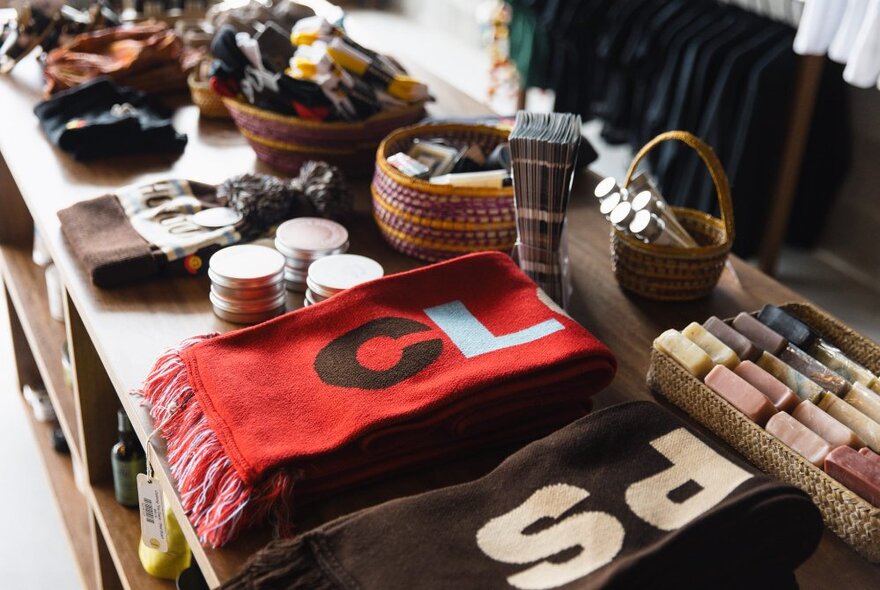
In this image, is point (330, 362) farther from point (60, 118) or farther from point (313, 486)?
point (60, 118)

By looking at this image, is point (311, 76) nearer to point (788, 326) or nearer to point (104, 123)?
point (104, 123)

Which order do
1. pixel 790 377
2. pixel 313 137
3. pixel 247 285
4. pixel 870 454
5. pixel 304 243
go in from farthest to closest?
pixel 313 137
pixel 304 243
pixel 247 285
pixel 790 377
pixel 870 454

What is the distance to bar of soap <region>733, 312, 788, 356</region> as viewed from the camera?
939mm

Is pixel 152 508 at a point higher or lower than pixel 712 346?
lower

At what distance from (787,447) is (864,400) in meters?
0.12

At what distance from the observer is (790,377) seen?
894mm

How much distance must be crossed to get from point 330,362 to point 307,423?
0.29ft

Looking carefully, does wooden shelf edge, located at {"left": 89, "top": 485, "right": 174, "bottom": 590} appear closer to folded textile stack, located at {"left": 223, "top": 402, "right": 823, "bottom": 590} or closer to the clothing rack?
folded textile stack, located at {"left": 223, "top": 402, "right": 823, "bottom": 590}

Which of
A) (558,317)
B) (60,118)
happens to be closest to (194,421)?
(558,317)

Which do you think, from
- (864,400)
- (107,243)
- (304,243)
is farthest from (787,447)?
(107,243)

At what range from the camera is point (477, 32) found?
4.05m

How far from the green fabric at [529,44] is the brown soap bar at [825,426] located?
6.64 ft

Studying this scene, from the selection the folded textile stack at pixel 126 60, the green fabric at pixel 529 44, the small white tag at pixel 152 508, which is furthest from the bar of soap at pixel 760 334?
the green fabric at pixel 529 44

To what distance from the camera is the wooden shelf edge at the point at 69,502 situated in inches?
60.1
